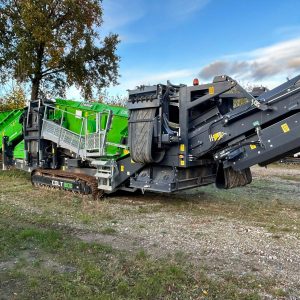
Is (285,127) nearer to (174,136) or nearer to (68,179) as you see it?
(174,136)

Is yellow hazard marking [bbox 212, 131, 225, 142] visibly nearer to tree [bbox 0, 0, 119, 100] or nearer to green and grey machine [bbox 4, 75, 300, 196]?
green and grey machine [bbox 4, 75, 300, 196]

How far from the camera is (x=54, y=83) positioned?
1922 centimetres

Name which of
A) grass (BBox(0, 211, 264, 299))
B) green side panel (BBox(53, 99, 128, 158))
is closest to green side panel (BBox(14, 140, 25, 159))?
green side panel (BBox(53, 99, 128, 158))

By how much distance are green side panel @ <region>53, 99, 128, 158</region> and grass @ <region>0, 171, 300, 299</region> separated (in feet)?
4.59

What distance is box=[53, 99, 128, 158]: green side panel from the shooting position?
8891 mm

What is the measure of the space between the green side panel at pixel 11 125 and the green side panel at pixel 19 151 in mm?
274

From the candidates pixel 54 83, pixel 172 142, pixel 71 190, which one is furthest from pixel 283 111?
pixel 54 83

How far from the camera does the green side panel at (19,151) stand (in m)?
11.7

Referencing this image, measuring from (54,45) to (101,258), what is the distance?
531 inches

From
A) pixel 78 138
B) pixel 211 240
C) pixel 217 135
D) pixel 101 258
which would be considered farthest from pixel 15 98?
pixel 101 258

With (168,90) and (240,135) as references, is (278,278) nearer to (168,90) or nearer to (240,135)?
(240,135)

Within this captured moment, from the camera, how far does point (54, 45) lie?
1677 centimetres

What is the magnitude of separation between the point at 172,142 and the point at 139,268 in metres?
3.44

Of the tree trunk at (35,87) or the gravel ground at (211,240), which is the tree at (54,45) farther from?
the gravel ground at (211,240)
